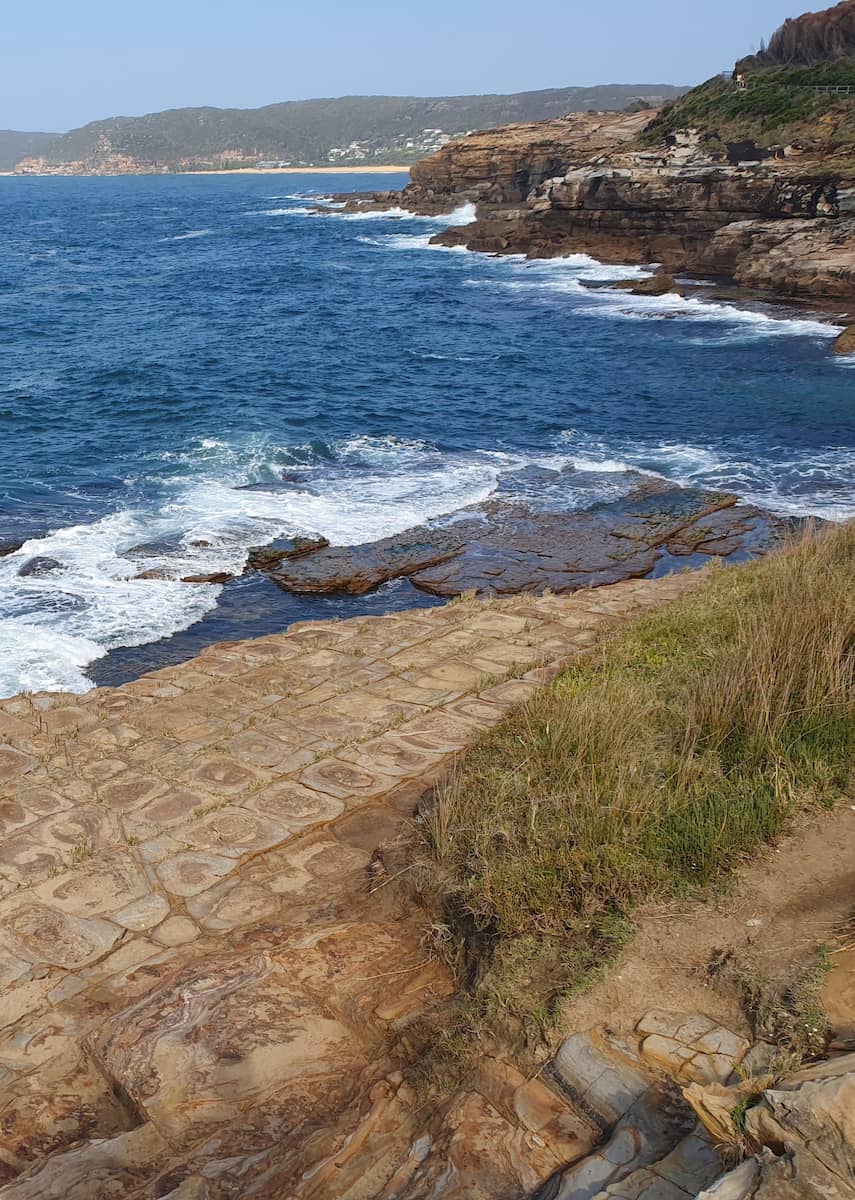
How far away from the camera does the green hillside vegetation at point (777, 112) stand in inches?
1692

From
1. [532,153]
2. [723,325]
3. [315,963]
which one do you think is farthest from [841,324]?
[532,153]

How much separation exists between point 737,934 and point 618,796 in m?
0.89

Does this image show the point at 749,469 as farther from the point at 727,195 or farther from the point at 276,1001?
the point at 727,195

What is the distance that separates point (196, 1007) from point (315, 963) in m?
0.62

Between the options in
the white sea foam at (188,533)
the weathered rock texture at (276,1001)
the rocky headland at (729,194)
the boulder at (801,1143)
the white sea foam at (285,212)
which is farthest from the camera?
the white sea foam at (285,212)

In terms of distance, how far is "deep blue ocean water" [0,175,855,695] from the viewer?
14625 mm

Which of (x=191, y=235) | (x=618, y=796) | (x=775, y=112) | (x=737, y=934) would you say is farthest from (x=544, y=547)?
(x=191, y=235)

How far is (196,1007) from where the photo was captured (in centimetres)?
481

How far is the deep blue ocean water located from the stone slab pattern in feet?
13.5

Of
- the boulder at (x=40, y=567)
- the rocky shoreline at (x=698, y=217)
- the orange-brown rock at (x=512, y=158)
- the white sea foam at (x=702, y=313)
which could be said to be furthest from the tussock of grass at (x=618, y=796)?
the orange-brown rock at (x=512, y=158)

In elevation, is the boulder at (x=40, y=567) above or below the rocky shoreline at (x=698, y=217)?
below

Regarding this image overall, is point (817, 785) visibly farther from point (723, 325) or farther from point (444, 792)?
point (723, 325)

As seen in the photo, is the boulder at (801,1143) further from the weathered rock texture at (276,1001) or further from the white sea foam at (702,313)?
the white sea foam at (702,313)

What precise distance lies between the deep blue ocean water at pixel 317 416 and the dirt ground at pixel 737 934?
29.0 ft
